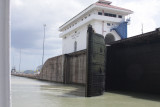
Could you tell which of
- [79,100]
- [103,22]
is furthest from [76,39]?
[79,100]

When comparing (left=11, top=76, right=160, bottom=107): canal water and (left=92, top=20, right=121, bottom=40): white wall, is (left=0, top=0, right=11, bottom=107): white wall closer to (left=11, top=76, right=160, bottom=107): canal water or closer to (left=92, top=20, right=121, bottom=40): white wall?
(left=11, top=76, right=160, bottom=107): canal water

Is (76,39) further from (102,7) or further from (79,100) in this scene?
(79,100)

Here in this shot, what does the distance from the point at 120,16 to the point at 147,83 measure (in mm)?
22454

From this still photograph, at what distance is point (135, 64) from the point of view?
13969 mm

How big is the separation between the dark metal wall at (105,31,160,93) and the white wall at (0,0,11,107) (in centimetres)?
1101

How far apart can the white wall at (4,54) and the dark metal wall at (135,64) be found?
1101 centimetres

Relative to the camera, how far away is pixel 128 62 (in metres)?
14.6

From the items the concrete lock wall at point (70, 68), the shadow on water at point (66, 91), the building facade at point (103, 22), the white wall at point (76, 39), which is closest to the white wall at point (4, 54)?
the shadow on water at point (66, 91)

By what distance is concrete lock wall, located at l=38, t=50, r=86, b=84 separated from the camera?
66.0 feet

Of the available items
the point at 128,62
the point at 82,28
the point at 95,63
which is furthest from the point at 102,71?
the point at 82,28

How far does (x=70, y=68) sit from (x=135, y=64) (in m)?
11.2

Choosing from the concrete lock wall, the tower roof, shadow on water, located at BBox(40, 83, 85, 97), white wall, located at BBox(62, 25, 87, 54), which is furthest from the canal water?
the tower roof

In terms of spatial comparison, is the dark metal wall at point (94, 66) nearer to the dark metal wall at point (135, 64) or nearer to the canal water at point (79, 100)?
the canal water at point (79, 100)

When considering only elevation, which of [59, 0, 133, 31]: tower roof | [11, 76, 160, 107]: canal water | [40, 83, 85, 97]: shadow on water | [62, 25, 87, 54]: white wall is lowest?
[40, 83, 85, 97]: shadow on water
